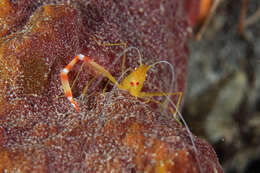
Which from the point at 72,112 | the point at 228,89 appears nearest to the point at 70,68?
the point at 72,112

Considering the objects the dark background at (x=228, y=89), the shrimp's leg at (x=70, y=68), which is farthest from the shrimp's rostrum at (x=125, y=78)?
the dark background at (x=228, y=89)

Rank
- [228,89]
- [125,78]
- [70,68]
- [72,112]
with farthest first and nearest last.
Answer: [228,89], [125,78], [70,68], [72,112]

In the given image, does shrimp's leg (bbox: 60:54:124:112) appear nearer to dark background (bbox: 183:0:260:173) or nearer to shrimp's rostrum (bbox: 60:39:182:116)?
shrimp's rostrum (bbox: 60:39:182:116)

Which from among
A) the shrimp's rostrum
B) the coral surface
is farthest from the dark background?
the coral surface

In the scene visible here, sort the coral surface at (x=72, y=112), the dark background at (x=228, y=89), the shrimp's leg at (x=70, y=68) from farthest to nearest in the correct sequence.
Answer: the dark background at (x=228, y=89), the shrimp's leg at (x=70, y=68), the coral surface at (x=72, y=112)

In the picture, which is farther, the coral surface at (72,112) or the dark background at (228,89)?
the dark background at (228,89)

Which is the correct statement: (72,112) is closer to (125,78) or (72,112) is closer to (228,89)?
(125,78)

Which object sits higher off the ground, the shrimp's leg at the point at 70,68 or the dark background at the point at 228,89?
the shrimp's leg at the point at 70,68

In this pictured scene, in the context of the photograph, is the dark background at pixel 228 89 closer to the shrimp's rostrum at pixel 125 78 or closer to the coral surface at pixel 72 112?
the shrimp's rostrum at pixel 125 78

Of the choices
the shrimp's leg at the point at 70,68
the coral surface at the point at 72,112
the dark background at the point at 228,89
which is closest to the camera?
the coral surface at the point at 72,112
